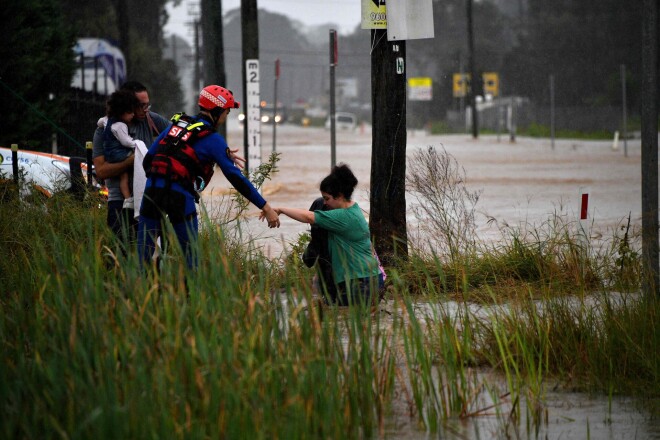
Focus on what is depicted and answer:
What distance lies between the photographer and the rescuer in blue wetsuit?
6.95m

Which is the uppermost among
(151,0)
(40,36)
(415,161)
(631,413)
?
(151,0)

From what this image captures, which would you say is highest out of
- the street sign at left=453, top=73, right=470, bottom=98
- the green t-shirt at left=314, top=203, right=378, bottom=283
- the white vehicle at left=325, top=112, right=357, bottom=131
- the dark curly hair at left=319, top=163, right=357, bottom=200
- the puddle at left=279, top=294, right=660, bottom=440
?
the street sign at left=453, top=73, right=470, bottom=98

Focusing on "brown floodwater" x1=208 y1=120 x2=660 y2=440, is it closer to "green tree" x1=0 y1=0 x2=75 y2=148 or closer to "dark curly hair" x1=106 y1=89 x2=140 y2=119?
"dark curly hair" x1=106 y1=89 x2=140 y2=119

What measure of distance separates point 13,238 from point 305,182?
49.2 feet

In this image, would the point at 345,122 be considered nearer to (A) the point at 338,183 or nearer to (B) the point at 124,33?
(B) the point at 124,33

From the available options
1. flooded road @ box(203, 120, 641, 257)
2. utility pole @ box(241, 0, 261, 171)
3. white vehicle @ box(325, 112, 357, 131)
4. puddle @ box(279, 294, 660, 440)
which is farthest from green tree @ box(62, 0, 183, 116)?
puddle @ box(279, 294, 660, 440)

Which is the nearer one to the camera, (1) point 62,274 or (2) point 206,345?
(2) point 206,345

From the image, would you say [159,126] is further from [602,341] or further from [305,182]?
[305,182]

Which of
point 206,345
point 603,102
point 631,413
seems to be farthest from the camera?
point 603,102

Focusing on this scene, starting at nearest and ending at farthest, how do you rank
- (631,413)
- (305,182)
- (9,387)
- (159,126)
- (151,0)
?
1. (9,387)
2. (631,413)
3. (159,126)
4. (305,182)
5. (151,0)

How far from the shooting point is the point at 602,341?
6211 millimetres

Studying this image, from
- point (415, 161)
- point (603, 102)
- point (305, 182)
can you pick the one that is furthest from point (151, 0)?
point (415, 161)

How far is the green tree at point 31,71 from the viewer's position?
18.0 m

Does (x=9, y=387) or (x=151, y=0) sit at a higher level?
(x=151, y=0)
